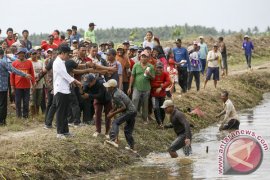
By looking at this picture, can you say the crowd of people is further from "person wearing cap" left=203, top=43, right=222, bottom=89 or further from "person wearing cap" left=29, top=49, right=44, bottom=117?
"person wearing cap" left=203, top=43, right=222, bottom=89

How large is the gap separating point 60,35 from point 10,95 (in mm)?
3845

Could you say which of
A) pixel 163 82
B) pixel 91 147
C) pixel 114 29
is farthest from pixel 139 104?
pixel 114 29

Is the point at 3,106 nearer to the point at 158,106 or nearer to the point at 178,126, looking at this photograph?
the point at 158,106

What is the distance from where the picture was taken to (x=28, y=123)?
19031mm

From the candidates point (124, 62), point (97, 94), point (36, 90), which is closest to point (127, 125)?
point (97, 94)

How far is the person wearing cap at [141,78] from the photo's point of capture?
774 inches

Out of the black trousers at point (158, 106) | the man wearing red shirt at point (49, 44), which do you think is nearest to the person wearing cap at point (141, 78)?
the black trousers at point (158, 106)

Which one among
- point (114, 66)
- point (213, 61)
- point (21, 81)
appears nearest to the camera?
point (114, 66)

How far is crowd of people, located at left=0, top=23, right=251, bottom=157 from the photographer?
1672cm

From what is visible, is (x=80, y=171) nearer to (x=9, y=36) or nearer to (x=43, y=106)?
(x=43, y=106)

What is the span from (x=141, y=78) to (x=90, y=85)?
116 inches

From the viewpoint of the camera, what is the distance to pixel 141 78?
1966 centimetres

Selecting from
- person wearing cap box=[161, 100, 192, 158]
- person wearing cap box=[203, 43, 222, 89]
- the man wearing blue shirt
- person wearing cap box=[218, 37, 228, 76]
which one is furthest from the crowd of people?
person wearing cap box=[218, 37, 228, 76]

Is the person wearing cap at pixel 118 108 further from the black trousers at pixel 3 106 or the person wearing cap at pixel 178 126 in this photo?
the black trousers at pixel 3 106
